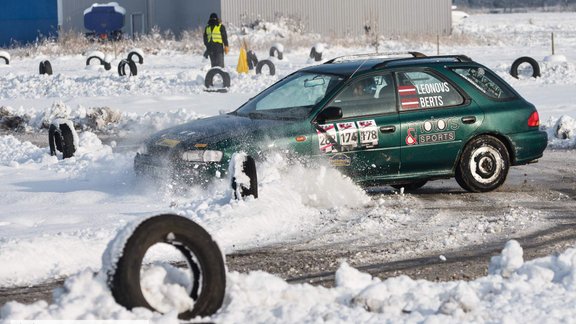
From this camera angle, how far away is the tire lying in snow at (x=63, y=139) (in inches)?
570

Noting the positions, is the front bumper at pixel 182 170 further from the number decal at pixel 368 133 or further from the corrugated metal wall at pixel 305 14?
the corrugated metal wall at pixel 305 14

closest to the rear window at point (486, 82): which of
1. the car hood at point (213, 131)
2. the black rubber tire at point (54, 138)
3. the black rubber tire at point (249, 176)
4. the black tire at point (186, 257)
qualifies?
the car hood at point (213, 131)

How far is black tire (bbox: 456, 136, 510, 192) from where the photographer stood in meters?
12.1

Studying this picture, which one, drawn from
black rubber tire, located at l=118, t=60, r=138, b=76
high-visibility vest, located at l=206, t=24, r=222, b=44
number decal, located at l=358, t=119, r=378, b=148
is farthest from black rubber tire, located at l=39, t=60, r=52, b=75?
number decal, located at l=358, t=119, r=378, b=148

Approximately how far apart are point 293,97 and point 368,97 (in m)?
0.88

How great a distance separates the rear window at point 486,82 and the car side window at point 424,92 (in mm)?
336

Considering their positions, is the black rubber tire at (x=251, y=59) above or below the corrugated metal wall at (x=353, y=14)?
below

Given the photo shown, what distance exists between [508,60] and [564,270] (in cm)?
3067

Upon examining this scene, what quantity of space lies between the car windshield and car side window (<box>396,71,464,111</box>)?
2.27 ft

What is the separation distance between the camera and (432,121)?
1189cm

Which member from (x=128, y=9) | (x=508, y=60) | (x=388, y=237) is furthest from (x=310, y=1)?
(x=388, y=237)

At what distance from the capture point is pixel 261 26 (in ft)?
162

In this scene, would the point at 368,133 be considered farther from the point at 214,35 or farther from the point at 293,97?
the point at 214,35

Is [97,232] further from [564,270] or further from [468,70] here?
[468,70]
